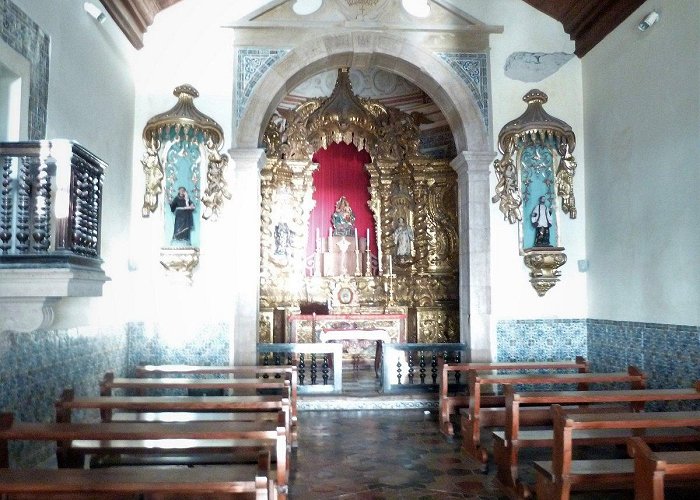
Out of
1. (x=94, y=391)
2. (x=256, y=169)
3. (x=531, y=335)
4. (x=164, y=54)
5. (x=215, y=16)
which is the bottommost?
(x=94, y=391)

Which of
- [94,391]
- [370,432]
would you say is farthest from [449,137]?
[94,391]

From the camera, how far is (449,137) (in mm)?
10508

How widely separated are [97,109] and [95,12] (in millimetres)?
911

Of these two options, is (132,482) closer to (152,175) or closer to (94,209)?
(94,209)

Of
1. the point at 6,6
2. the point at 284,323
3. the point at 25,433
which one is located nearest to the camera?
the point at 25,433

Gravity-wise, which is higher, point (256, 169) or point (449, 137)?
point (449, 137)

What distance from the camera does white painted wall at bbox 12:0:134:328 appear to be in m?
5.00

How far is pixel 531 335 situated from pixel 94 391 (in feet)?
15.8

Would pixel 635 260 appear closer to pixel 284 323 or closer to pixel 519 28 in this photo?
pixel 519 28

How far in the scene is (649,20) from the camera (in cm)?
585

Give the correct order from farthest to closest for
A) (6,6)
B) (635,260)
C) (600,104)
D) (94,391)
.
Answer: (600,104), (635,260), (94,391), (6,6)

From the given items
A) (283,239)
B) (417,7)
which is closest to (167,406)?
(417,7)

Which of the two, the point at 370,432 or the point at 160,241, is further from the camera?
the point at 160,241

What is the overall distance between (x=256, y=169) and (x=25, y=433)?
468 cm
